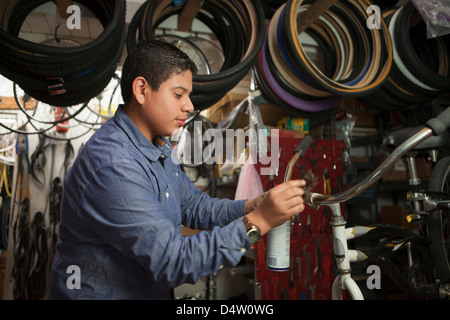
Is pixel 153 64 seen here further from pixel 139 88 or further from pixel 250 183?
pixel 250 183

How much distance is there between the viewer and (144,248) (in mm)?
864

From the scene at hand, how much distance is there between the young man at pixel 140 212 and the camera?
2.90 ft

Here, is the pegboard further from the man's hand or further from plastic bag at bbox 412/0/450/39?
the man's hand

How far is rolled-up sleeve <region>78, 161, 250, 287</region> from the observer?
87 centimetres

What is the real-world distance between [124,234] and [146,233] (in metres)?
0.07

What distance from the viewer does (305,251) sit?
2334 mm

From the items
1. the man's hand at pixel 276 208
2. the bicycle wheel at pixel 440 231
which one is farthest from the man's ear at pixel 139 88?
the bicycle wheel at pixel 440 231

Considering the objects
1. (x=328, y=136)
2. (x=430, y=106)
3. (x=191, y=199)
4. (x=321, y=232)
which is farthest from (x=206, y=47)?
(x=430, y=106)

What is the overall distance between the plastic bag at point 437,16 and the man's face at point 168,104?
5.10ft

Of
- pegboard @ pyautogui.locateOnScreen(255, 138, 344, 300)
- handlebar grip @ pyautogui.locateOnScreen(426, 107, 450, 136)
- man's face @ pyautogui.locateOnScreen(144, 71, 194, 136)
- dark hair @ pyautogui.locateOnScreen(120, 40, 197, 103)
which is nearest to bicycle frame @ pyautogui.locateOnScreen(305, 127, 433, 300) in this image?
handlebar grip @ pyautogui.locateOnScreen(426, 107, 450, 136)

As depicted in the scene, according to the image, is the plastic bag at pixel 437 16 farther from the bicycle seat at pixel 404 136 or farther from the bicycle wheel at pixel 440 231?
the bicycle wheel at pixel 440 231

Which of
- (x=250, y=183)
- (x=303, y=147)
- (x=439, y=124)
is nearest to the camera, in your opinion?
(x=439, y=124)

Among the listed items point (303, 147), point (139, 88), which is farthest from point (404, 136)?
point (139, 88)
